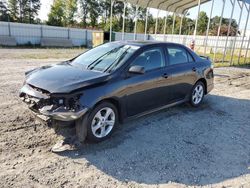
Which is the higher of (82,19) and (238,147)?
(82,19)

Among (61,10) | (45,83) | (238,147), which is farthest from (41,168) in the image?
(61,10)

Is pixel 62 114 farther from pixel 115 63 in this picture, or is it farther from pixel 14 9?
pixel 14 9

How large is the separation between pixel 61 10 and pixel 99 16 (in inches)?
365

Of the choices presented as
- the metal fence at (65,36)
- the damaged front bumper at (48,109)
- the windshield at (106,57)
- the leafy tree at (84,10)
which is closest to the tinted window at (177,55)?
the windshield at (106,57)

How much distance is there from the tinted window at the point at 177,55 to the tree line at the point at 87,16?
3510cm

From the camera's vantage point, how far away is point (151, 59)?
Answer: 15.8 feet

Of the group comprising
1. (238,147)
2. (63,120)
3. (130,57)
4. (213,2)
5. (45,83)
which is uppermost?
(213,2)

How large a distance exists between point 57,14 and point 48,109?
4515cm

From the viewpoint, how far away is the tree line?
42.7 metres

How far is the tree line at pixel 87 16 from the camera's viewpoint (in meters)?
42.7

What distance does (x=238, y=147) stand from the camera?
4203 mm

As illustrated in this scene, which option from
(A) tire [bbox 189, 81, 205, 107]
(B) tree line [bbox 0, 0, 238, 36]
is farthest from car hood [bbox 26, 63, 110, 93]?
(B) tree line [bbox 0, 0, 238, 36]

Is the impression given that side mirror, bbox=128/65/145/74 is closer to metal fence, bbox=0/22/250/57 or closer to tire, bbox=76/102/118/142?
tire, bbox=76/102/118/142

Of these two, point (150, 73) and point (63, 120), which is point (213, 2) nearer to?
point (150, 73)
